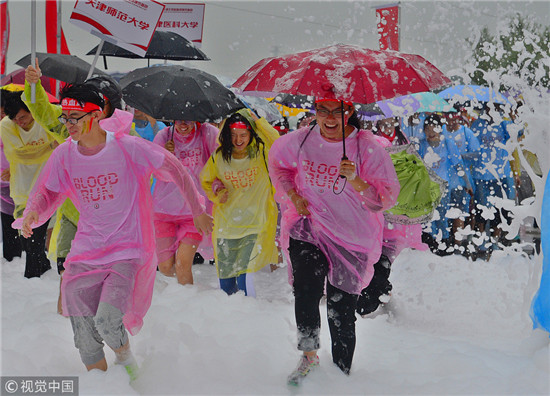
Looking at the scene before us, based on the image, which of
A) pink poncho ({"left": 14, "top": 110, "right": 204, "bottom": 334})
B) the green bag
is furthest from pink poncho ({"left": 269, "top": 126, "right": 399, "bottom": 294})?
the green bag

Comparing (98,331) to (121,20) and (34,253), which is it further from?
(34,253)

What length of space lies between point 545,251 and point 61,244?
3748 mm

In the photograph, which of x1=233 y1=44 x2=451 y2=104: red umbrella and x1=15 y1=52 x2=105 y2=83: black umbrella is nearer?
x1=233 y1=44 x2=451 y2=104: red umbrella

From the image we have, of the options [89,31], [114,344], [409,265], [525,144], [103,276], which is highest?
[89,31]

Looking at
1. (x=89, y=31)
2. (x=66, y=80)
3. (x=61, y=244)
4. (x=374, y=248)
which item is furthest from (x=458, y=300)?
(x=66, y=80)

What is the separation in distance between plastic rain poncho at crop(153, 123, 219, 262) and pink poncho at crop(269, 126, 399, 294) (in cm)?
256

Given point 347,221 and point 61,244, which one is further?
point 61,244

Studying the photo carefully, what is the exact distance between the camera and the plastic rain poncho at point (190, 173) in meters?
7.41

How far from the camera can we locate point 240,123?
7.05 metres

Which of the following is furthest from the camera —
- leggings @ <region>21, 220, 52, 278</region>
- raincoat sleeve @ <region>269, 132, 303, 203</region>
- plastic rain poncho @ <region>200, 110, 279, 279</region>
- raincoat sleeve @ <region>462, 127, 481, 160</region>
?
raincoat sleeve @ <region>462, 127, 481, 160</region>

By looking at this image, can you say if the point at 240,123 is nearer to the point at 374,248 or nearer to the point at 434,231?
the point at 374,248

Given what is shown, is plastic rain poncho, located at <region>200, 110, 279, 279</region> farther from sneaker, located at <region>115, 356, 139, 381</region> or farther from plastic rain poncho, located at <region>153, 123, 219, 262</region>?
sneaker, located at <region>115, 356, 139, 381</region>

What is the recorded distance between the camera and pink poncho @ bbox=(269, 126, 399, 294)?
15.7 ft

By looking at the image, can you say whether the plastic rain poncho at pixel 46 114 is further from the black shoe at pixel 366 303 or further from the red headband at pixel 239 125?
the black shoe at pixel 366 303
